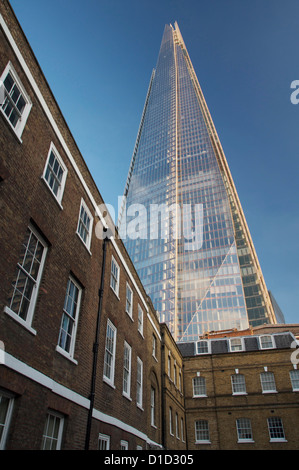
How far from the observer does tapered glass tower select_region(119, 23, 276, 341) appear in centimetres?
8762

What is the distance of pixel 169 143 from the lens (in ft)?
449

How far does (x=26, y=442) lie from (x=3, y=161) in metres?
5.58

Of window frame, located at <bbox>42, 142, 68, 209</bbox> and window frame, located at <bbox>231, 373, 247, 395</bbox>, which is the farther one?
window frame, located at <bbox>231, 373, 247, 395</bbox>

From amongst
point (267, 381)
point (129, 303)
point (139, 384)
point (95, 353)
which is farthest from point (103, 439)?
point (267, 381)

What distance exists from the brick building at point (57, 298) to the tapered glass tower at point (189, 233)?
71682 millimetres

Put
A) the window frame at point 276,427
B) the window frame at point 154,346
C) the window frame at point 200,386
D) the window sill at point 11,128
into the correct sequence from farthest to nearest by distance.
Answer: the window frame at point 200,386
the window frame at point 276,427
the window frame at point 154,346
the window sill at point 11,128

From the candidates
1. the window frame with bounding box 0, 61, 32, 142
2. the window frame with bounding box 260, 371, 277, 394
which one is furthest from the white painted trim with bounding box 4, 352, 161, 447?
the window frame with bounding box 260, 371, 277, 394

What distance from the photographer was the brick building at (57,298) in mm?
6484

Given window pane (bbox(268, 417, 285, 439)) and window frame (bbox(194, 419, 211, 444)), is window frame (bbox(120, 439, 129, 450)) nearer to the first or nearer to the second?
window frame (bbox(194, 419, 211, 444))

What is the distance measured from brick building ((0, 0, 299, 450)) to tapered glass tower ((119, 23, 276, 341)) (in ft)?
235

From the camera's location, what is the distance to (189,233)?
104000mm

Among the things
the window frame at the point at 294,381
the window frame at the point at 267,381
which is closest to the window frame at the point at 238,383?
the window frame at the point at 267,381

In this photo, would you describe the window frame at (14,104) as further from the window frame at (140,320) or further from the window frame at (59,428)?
the window frame at (140,320)

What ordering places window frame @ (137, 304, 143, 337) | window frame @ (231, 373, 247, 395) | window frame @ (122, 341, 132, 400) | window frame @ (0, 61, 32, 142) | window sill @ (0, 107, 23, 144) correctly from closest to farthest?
window sill @ (0, 107, 23, 144)
window frame @ (0, 61, 32, 142)
window frame @ (122, 341, 132, 400)
window frame @ (137, 304, 143, 337)
window frame @ (231, 373, 247, 395)
